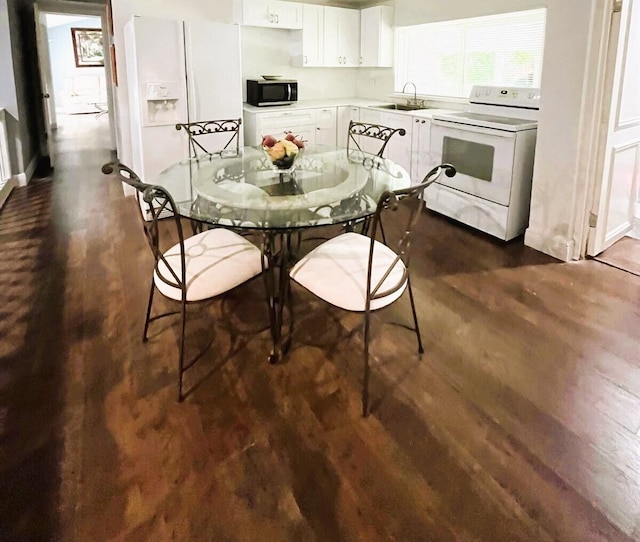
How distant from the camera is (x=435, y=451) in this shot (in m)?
1.88

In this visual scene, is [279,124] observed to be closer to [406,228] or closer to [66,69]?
[406,228]

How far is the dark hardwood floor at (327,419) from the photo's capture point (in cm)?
161

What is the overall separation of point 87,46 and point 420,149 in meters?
11.5

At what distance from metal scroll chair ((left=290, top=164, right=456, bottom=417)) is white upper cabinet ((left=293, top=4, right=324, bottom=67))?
12.8 ft

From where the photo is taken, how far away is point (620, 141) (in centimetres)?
350

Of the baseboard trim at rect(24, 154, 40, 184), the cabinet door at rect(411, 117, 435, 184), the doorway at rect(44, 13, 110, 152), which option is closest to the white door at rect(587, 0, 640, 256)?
the cabinet door at rect(411, 117, 435, 184)

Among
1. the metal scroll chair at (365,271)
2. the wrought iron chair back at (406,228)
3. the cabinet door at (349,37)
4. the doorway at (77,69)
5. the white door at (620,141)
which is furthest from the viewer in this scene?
the doorway at (77,69)

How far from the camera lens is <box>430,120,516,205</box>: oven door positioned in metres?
3.81

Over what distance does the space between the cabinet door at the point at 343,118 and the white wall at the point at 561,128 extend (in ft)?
8.00

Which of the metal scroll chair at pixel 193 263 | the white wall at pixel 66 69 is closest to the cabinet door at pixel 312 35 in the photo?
the metal scroll chair at pixel 193 263

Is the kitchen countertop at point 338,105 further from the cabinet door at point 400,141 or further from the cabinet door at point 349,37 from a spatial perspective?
the cabinet door at point 349,37

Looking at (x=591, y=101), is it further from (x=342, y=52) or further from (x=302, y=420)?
(x=342, y=52)

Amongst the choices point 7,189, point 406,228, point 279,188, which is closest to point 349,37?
point 7,189

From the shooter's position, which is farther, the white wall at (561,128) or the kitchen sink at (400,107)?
the kitchen sink at (400,107)
